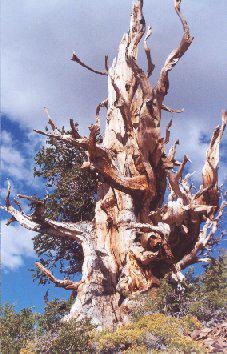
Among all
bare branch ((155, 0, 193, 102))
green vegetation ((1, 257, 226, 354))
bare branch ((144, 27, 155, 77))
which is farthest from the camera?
bare branch ((155, 0, 193, 102))

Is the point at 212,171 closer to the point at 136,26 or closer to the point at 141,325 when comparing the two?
the point at 141,325

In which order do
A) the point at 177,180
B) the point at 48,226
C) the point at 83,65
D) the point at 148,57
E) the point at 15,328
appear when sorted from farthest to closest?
1. the point at 83,65
2. the point at 148,57
3. the point at 48,226
4. the point at 177,180
5. the point at 15,328

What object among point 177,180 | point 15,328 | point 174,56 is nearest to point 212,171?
point 177,180

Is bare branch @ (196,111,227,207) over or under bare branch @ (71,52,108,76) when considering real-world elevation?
under

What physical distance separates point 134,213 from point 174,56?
5.29m

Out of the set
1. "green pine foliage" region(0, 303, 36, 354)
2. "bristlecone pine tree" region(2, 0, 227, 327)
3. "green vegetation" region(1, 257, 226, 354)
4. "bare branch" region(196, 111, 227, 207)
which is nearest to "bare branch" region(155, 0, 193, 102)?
"bristlecone pine tree" region(2, 0, 227, 327)

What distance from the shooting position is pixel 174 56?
13188 mm

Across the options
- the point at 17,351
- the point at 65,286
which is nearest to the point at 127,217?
the point at 65,286

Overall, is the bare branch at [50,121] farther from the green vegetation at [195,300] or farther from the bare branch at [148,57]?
the green vegetation at [195,300]

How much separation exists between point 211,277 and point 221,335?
2.66m

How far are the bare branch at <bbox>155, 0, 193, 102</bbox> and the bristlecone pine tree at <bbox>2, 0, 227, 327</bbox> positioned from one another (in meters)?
0.03

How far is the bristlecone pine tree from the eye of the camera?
10.9 metres

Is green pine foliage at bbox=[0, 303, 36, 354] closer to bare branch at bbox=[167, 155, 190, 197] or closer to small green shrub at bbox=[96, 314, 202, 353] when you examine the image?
small green shrub at bbox=[96, 314, 202, 353]

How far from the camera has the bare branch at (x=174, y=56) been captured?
504 inches
